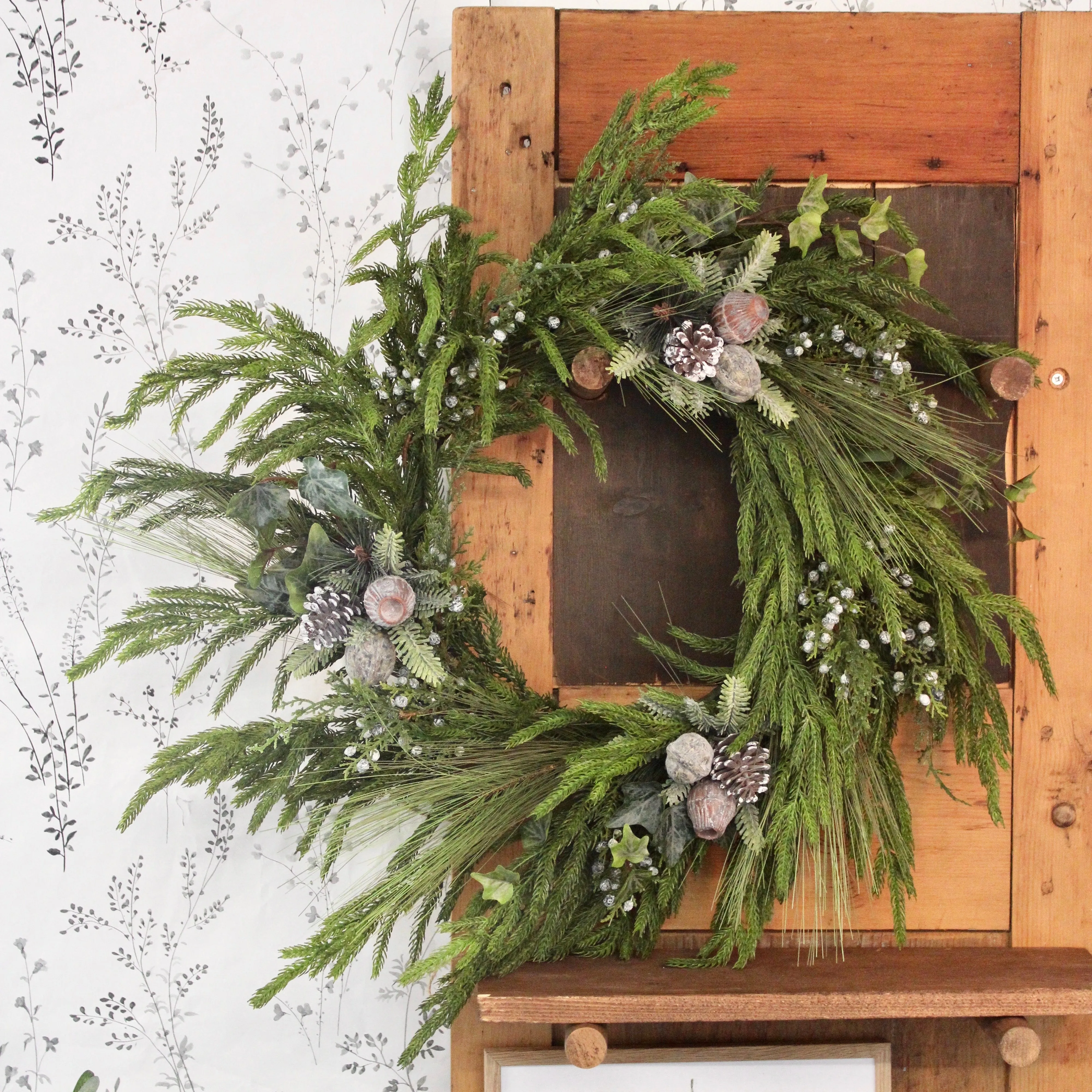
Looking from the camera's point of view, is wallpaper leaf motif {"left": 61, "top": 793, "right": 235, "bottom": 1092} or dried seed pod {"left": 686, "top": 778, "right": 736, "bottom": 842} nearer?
dried seed pod {"left": 686, "top": 778, "right": 736, "bottom": 842}

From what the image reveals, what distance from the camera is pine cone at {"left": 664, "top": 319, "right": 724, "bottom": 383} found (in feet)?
3.58

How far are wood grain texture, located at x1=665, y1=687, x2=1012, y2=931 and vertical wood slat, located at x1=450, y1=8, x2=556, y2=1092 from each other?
1.24 feet

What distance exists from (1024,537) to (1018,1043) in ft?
2.22

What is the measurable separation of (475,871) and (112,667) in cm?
73

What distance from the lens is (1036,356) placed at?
4.15 ft

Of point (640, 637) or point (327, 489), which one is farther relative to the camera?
point (640, 637)

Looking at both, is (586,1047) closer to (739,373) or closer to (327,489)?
(327,489)

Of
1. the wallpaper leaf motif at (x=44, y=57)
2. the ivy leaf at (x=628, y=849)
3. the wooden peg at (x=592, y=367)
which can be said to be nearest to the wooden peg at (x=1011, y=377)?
the wooden peg at (x=592, y=367)

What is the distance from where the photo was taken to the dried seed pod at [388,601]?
1.01 meters

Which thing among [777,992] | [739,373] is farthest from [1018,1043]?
[739,373]

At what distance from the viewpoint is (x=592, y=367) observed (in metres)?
1.15

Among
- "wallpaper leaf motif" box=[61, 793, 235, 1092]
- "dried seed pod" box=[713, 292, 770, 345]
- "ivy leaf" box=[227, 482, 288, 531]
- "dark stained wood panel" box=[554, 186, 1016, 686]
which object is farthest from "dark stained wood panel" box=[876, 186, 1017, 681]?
"wallpaper leaf motif" box=[61, 793, 235, 1092]

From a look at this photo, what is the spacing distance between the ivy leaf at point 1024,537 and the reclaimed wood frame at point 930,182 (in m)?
0.01

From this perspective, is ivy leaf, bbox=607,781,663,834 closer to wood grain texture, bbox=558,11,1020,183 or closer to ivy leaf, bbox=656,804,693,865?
ivy leaf, bbox=656,804,693,865
